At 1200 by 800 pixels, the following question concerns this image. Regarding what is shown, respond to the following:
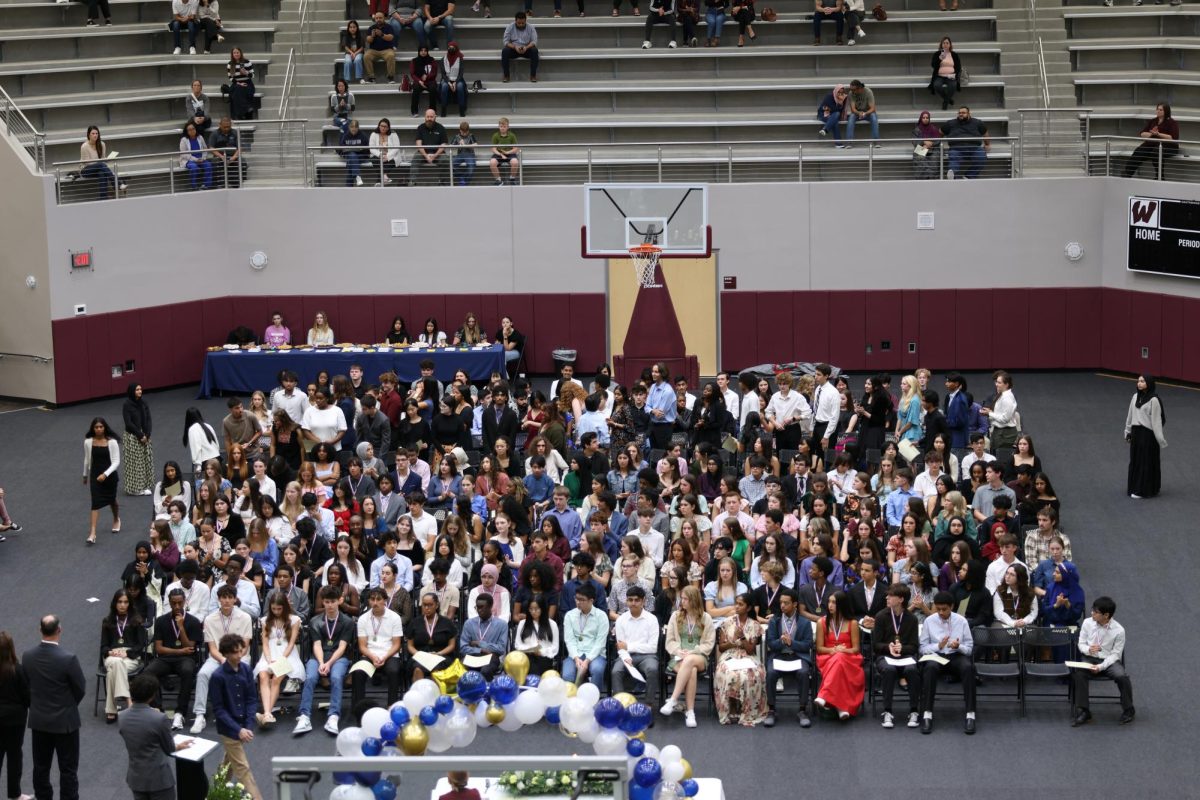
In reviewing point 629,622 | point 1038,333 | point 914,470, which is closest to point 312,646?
point 629,622

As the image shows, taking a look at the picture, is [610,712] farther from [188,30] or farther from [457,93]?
[188,30]

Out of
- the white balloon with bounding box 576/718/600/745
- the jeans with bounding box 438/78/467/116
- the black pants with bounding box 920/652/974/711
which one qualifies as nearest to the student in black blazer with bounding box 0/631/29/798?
the white balloon with bounding box 576/718/600/745

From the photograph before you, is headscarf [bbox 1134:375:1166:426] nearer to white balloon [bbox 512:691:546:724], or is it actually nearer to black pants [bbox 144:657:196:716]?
white balloon [bbox 512:691:546:724]

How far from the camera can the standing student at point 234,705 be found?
14.0 m

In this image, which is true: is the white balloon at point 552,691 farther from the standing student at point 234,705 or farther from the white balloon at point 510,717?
the standing student at point 234,705

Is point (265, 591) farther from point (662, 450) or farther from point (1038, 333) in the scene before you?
point (1038, 333)

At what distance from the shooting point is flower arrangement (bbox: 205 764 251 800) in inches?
520

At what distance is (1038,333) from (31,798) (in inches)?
751

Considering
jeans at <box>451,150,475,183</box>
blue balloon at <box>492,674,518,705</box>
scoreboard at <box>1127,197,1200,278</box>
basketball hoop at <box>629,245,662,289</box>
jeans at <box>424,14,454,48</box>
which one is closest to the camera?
blue balloon at <box>492,674,518,705</box>

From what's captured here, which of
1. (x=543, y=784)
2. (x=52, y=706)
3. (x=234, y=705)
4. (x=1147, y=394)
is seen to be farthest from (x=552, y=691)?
(x=1147, y=394)

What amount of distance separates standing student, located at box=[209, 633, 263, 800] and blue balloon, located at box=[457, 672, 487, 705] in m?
2.51

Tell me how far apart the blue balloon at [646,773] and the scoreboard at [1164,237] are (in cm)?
1798

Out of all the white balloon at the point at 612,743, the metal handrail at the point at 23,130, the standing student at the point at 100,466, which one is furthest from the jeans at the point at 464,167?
the white balloon at the point at 612,743

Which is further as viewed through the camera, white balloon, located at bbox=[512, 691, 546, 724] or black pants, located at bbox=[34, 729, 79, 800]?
black pants, located at bbox=[34, 729, 79, 800]
